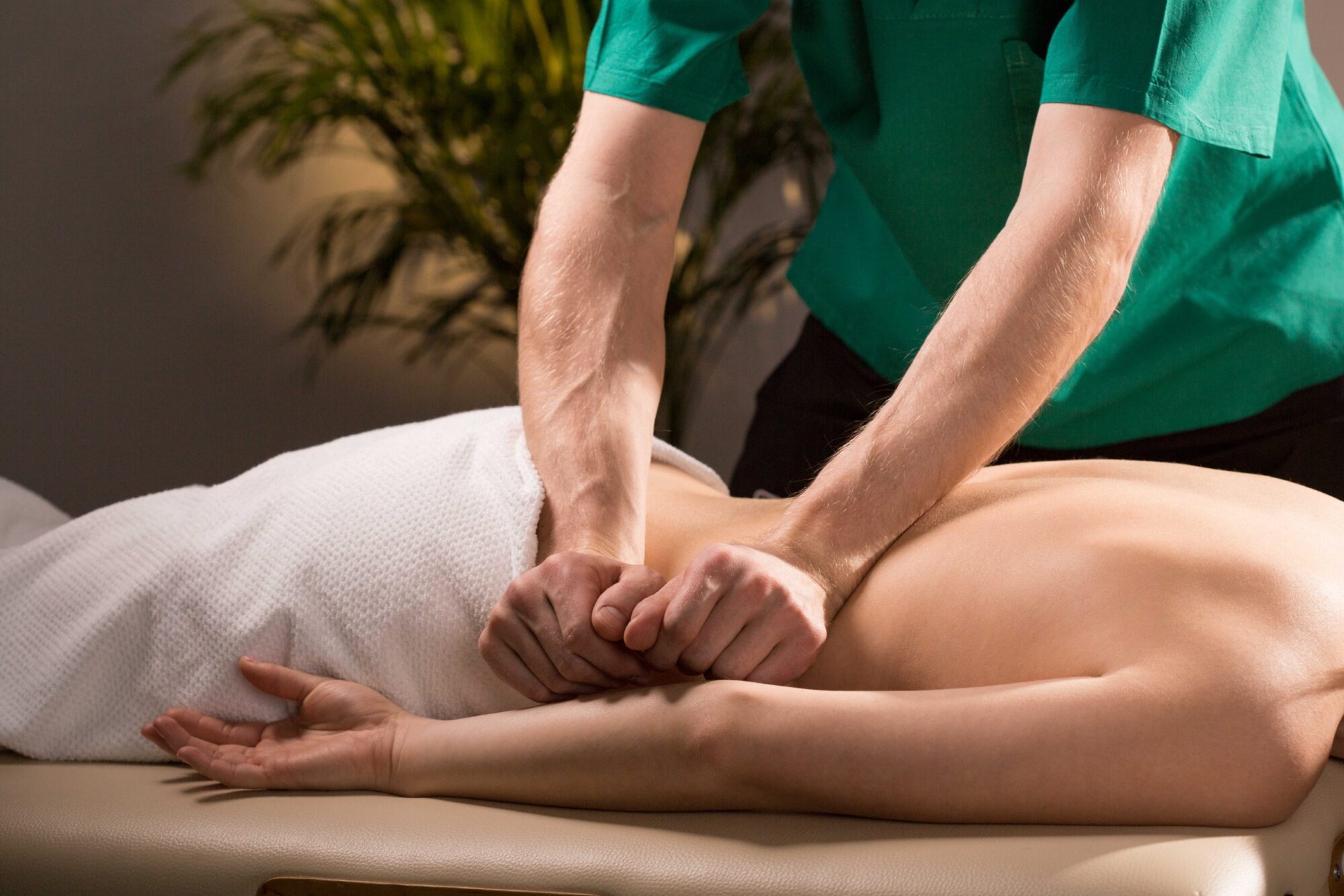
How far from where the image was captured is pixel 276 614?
38.1 inches

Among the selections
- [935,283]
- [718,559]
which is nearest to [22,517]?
[718,559]

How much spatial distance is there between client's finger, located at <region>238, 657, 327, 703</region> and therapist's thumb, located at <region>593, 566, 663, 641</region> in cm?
27

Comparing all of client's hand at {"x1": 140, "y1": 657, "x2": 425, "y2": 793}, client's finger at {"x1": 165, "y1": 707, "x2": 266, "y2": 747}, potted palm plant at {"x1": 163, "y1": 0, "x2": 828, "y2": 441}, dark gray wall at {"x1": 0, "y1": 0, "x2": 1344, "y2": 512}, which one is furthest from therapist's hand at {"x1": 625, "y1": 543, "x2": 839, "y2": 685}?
dark gray wall at {"x1": 0, "y1": 0, "x2": 1344, "y2": 512}

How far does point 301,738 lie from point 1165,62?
2.77ft

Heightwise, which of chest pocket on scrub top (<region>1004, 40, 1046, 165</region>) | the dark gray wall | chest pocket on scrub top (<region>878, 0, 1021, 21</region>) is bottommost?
the dark gray wall

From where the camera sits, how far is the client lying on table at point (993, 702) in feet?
2.38

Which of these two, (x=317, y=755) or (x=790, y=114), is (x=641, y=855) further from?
(x=790, y=114)

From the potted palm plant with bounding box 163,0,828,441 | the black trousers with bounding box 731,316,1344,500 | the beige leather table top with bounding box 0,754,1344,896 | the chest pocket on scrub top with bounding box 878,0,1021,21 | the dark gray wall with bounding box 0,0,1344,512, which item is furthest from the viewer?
the dark gray wall with bounding box 0,0,1344,512

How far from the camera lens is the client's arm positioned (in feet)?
2.36

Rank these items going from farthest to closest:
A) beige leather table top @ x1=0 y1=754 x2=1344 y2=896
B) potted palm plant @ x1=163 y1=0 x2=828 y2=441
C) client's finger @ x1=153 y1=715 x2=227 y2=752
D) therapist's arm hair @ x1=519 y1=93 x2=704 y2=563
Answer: potted palm plant @ x1=163 y1=0 x2=828 y2=441 < therapist's arm hair @ x1=519 y1=93 x2=704 y2=563 < client's finger @ x1=153 y1=715 x2=227 y2=752 < beige leather table top @ x1=0 y1=754 x2=1344 y2=896

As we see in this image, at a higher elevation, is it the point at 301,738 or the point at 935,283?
the point at 935,283

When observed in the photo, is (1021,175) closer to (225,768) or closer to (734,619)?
(734,619)

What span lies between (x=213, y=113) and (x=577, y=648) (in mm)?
1860

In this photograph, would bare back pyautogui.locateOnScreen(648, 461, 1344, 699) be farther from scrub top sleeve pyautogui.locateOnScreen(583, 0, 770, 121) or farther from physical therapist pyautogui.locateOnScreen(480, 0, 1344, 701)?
scrub top sleeve pyautogui.locateOnScreen(583, 0, 770, 121)
